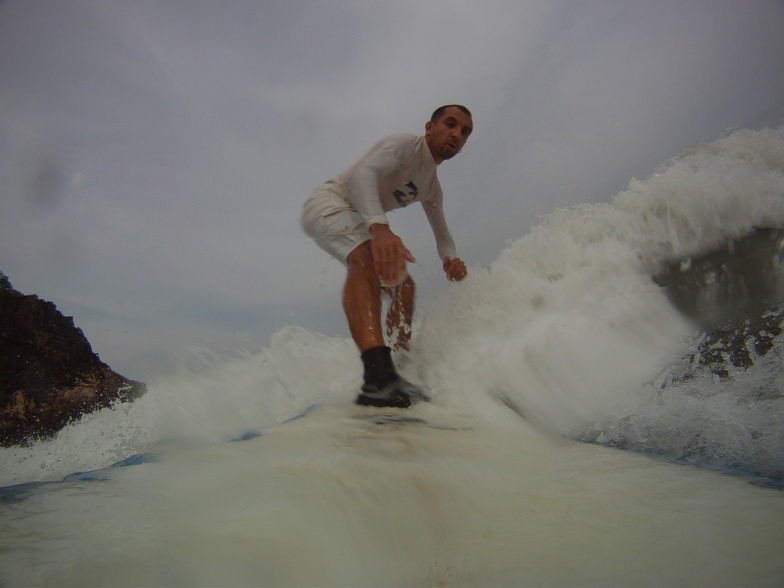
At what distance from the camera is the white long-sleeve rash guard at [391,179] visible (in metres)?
1.67

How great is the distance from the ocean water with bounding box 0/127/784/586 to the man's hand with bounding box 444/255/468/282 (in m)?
0.24

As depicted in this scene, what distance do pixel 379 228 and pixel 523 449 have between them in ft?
3.18

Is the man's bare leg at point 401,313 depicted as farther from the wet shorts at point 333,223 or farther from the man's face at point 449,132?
the man's face at point 449,132

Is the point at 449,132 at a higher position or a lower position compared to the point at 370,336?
higher

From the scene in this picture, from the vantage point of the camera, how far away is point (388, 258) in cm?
153

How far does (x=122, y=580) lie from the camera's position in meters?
0.45

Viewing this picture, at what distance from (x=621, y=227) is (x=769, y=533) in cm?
197

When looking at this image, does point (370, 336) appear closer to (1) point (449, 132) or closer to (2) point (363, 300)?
(2) point (363, 300)

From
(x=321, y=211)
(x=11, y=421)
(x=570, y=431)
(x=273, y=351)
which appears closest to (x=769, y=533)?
(x=570, y=431)

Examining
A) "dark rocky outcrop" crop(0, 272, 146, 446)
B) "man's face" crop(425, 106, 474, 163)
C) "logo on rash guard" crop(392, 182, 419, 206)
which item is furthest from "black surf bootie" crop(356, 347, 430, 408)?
"dark rocky outcrop" crop(0, 272, 146, 446)

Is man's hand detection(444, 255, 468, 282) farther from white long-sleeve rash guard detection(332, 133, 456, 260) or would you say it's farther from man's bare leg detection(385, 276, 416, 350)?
man's bare leg detection(385, 276, 416, 350)

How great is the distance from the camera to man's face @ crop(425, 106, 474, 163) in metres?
1.90

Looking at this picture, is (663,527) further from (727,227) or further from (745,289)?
(727,227)

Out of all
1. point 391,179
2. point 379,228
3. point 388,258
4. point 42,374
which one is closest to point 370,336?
point 388,258
